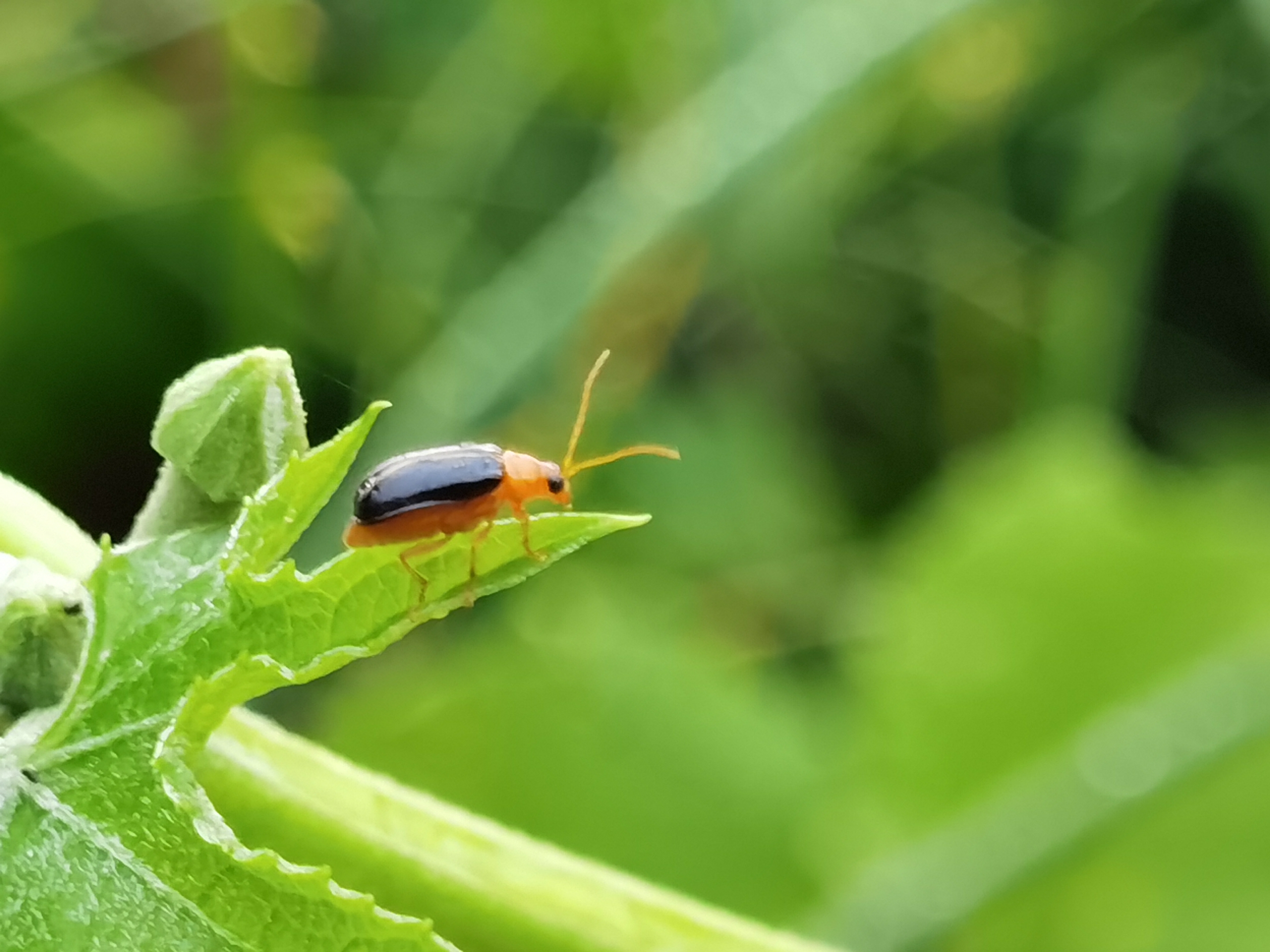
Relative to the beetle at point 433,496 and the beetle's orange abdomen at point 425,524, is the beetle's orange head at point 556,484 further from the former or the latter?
the beetle's orange abdomen at point 425,524

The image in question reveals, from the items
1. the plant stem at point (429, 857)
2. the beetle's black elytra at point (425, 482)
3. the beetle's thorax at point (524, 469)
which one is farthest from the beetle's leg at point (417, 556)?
the beetle's thorax at point (524, 469)

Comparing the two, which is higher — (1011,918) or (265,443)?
(265,443)

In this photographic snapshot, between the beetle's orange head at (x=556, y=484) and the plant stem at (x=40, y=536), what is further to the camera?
the beetle's orange head at (x=556, y=484)

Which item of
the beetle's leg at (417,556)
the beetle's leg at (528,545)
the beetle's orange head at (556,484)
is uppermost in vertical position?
the beetle's leg at (528,545)

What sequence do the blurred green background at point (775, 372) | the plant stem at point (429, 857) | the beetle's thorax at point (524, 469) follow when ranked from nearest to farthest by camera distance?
the plant stem at point (429, 857) → the beetle's thorax at point (524, 469) → the blurred green background at point (775, 372)

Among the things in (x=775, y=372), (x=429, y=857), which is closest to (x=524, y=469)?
(x=429, y=857)

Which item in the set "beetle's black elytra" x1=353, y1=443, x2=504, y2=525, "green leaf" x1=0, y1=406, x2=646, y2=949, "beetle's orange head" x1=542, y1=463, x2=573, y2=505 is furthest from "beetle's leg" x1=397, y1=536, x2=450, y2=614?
"beetle's orange head" x1=542, y1=463, x2=573, y2=505

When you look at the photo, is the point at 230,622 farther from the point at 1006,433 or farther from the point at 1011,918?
the point at 1006,433

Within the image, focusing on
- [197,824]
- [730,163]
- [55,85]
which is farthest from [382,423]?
[197,824]
